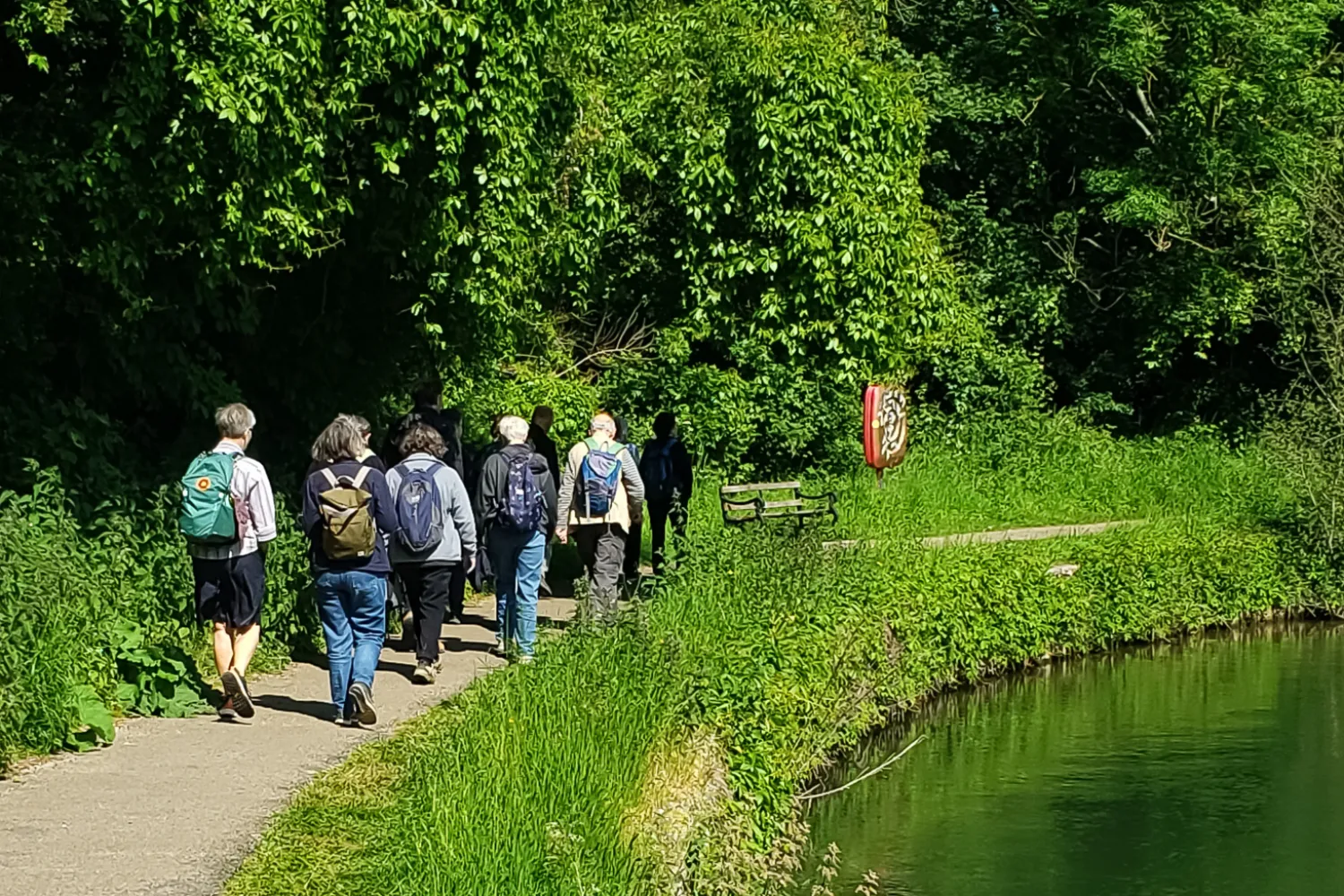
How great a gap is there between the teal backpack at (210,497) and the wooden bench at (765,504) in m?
6.88

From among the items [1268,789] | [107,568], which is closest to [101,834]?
[107,568]

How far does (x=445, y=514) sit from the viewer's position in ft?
37.3

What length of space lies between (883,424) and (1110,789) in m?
9.03

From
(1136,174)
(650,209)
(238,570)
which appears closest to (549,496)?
(238,570)

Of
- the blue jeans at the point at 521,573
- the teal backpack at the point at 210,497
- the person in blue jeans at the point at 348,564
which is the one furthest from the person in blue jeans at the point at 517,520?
the teal backpack at the point at 210,497

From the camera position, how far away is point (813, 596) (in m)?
13.6

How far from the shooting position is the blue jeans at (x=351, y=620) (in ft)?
33.7

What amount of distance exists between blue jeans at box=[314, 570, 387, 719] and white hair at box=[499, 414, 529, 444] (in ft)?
7.25

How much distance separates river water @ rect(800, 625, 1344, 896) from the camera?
37.9 feet

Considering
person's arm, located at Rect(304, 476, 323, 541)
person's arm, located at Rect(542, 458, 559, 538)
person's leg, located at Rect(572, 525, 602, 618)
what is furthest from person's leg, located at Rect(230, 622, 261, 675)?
person's leg, located at Rect(572, 525, 602, 618)

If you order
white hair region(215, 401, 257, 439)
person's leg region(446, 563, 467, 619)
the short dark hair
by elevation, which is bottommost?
person's leg region(446, 563, 467, 619)

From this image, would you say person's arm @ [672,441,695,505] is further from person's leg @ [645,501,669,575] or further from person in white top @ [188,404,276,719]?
person in white top @ [188,404,276,719]

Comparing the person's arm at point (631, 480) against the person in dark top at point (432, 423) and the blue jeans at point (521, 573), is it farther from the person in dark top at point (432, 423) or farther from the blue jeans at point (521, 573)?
the person in dark top at point (432, 423)

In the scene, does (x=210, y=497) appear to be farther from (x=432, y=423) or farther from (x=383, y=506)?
(x=432, y=423)
